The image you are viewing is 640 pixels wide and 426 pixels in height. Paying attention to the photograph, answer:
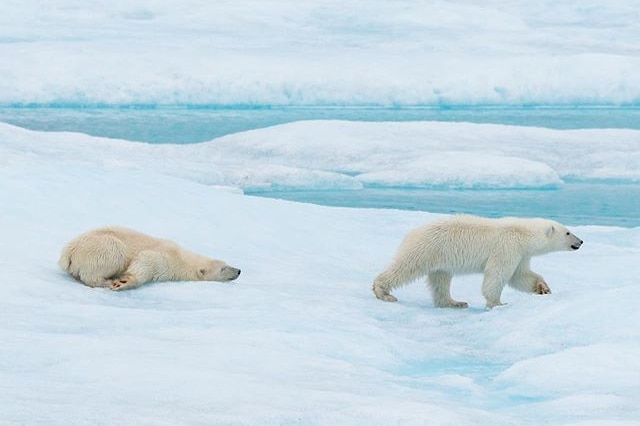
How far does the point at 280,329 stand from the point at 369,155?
455 inches

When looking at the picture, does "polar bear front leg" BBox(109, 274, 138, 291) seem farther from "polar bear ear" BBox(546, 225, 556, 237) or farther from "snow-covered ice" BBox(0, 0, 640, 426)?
"polar bear ear" BBox(546, 225, 556, 237)

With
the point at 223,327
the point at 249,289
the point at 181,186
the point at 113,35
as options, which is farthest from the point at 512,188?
the point at 113,35

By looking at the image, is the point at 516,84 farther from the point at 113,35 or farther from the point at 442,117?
the point at 113,35

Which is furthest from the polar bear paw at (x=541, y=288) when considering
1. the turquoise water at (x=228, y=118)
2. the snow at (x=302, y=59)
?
the snow at (x=302, y=59)

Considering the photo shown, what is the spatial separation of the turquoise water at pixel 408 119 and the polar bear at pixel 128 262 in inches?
270

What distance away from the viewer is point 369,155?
15664mm

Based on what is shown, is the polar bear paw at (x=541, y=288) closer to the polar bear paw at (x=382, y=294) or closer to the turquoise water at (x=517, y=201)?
the polar bear paw at (x=382, y=294)

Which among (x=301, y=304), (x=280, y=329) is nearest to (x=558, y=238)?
(x=301, y=304)

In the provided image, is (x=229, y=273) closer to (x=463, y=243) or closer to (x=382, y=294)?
(x=382, y=294)

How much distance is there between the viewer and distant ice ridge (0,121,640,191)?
1375 centimetres

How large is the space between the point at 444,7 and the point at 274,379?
2612 centimetres

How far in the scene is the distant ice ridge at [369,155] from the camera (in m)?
13.8

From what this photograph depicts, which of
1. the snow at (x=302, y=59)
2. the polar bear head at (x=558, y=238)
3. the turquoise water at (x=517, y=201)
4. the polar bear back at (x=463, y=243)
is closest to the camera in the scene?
the polar bear back at (x=463, y=243)

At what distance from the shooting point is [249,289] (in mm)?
5098
